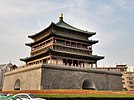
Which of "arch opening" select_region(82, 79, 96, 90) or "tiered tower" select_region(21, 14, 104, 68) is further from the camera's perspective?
"tiered tower" select_region(21, 14, 104, 68)

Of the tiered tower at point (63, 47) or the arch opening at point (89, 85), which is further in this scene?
the tiered tower at point (63, 47)

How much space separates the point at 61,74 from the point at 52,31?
1078 centimetres

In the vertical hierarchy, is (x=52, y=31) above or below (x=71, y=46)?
above

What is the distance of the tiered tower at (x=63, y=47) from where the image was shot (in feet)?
117

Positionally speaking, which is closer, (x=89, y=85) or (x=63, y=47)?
(x=89, y=85)

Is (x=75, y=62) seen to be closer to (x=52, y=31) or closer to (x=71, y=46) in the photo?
(x=71, y=46)

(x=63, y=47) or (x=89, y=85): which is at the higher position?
(x=63, y=47)

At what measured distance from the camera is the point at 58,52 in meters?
34.4

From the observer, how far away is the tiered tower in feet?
117

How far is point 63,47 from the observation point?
37.3m

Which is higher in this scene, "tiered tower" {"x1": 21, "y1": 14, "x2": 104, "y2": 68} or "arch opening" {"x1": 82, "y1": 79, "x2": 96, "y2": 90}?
"tiered tower" {"x1": 21, "y1": 14, "x2": 104, "y2": 68}

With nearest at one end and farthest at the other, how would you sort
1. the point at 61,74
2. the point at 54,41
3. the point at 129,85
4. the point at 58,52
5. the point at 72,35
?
the point at 61,74, the point at 58,52, the point at 54,41, the point at 72,35, the point at 129,85

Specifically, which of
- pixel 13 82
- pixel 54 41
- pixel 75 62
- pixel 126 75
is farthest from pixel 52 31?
pixel 126 75

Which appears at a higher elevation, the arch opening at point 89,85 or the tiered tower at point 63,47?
the tiered tower at point 63,47
